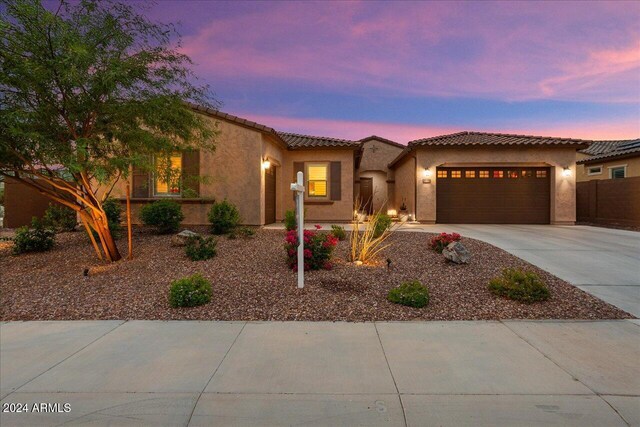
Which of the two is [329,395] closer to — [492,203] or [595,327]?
[595,327]

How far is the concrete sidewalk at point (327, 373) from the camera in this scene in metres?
2.42

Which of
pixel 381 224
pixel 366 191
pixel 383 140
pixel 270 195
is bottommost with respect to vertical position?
pixel 381 224

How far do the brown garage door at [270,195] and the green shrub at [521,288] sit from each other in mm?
9024

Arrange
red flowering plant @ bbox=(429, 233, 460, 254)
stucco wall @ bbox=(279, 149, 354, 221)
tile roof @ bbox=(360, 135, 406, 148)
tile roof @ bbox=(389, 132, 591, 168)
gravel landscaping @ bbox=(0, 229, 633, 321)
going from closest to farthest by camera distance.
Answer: gravel landscaping @ bbox=(0, 229, 633, 321)
red flowering plant @ bbox=(429, 233, 460, 254)
tile roof @ bbox=(389, 132, 591, 168)
stucco wall @ bbox=(279, 149, 354, 221)
tile roof @ bbox=(360, 135, 406, 148)

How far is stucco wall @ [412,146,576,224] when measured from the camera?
13.9m

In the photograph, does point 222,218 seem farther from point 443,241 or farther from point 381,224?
point 443,241

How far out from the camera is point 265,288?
5.35 m

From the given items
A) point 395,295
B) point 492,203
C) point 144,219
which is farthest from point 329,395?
point 492,203

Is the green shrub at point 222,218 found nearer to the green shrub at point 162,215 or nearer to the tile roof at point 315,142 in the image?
the green shrub at point 162,215

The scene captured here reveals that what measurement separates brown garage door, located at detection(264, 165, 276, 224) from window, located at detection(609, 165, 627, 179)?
17.4 m

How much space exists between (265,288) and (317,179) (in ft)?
32.3

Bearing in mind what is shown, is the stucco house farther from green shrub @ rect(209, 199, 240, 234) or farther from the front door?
the front door

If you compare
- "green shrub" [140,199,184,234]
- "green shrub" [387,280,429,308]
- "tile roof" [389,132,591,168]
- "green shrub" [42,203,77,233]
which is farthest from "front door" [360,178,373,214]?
"green shrub" [387,280,429,308]

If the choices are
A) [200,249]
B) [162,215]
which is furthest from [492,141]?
[162,215]
